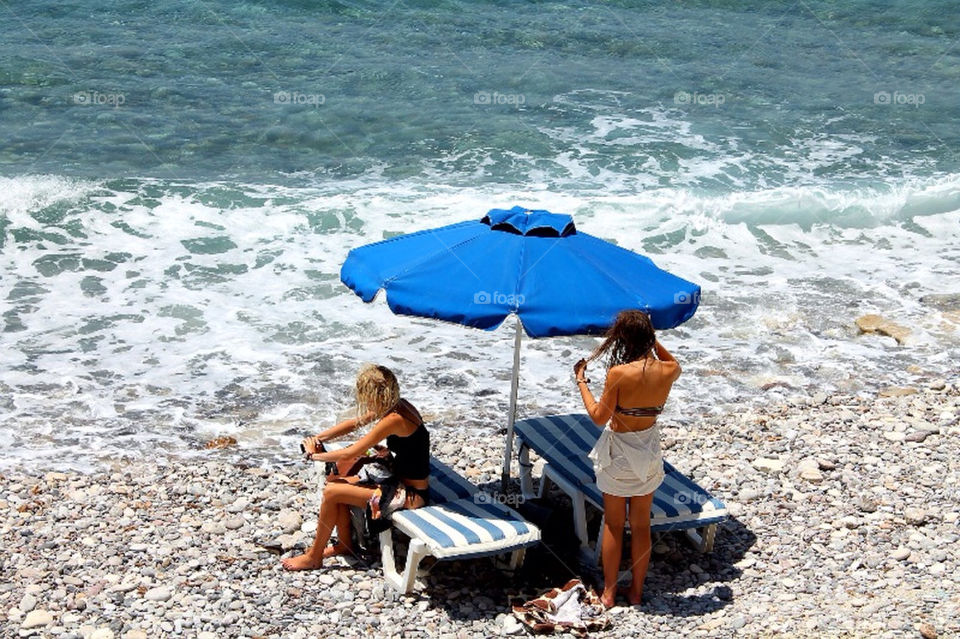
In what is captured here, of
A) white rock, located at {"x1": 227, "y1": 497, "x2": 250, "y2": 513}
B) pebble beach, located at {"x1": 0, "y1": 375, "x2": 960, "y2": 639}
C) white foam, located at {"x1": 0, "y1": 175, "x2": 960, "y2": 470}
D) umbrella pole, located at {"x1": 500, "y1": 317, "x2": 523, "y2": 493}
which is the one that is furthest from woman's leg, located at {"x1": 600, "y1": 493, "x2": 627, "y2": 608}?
white foam, located at {"x1": 0, "y1": 175, "x2": 960, "y2": 470}

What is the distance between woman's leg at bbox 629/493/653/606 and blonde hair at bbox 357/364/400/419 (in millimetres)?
1556

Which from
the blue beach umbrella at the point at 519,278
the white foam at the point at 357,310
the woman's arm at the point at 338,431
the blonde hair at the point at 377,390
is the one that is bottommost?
the white foam at the point at 357,310

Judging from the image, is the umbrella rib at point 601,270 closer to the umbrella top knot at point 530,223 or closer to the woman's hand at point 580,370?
the umbrella top knot at point 530,223

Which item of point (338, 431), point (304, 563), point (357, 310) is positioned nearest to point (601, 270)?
point (338, 431)

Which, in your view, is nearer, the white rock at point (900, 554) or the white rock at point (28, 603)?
the white rock at point (28, 603)

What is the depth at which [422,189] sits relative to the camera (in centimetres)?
1705

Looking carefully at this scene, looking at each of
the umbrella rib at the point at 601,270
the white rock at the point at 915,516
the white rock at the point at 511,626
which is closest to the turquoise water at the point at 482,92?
the white rock at the point at 915,516

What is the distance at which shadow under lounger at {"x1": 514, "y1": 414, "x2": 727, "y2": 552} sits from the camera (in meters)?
7.18

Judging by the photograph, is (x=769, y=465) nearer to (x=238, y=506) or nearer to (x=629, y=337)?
(x=629, y=337)

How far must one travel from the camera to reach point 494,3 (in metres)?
25.4

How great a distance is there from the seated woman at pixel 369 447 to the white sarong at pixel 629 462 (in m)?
1.09

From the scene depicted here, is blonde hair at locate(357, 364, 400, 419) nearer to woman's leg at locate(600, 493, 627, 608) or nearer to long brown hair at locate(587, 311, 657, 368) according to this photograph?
long brown hair at locate(587, 311, 657, 368)

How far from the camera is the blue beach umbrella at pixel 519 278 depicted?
6512 mm

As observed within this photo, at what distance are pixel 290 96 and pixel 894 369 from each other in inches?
494
